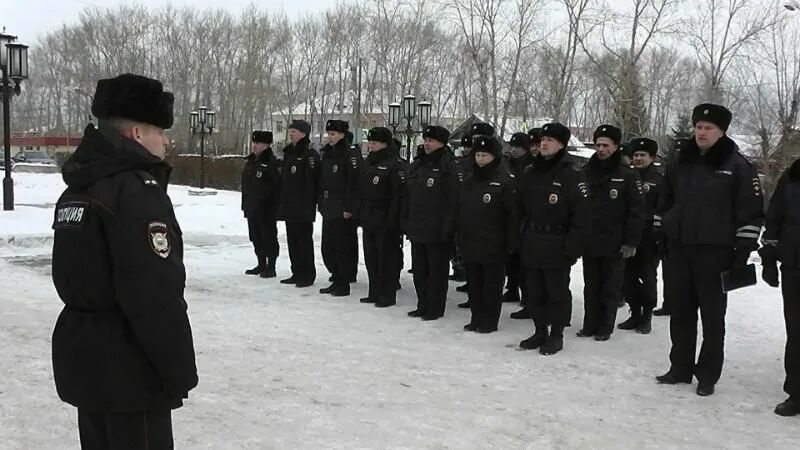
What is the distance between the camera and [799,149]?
70.5ft

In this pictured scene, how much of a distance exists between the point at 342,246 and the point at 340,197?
0.54 m

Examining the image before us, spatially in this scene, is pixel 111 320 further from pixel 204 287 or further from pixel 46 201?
pixel 46 201

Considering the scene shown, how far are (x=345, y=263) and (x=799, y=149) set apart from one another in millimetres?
17793

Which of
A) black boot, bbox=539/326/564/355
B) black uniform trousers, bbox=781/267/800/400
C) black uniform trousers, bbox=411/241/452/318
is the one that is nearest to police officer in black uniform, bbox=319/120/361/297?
black uniform trousers, bbox=411/241/452/318

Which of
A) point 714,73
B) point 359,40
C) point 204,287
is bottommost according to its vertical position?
point 204,287

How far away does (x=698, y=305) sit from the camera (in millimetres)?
5309

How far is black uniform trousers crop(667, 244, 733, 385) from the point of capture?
5.10m

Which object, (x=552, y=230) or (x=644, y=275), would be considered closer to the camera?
(x=552, y=230)

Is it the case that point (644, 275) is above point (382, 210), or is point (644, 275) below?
below

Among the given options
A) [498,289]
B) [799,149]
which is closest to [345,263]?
[498,289]

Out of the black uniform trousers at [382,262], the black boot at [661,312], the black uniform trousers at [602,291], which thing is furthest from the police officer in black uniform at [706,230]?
the black uniform trousers at [382,262]

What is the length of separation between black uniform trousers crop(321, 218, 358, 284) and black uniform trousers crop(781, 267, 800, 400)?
4.70 metres

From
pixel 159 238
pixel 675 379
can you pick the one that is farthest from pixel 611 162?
pixel 159 238

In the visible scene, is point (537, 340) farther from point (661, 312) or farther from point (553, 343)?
point (661, 312)
